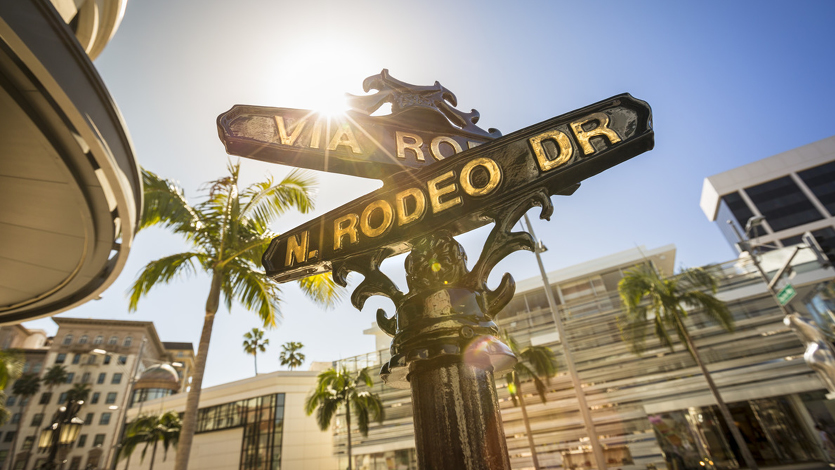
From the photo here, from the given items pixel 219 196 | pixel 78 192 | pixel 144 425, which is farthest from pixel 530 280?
pixel 144 425

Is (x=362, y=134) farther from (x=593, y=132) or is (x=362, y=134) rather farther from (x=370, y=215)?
(x=593, y=132)

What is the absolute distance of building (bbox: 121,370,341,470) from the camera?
2859 cm

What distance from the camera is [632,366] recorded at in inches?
792

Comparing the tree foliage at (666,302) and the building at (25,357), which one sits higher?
the building at (25,357)

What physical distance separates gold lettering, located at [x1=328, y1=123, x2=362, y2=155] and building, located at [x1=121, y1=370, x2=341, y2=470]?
106ft

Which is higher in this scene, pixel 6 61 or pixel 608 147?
pixel 6 61

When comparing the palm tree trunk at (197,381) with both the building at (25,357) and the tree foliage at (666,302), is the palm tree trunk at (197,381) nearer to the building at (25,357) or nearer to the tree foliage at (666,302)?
the tree foliage at (666,302)

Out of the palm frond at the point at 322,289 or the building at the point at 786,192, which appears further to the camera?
the building at the point at 786,192

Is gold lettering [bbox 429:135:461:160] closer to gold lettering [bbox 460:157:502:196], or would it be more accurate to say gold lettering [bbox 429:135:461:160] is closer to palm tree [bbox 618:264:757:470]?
gold lettering [bbox 460:157:502:196]

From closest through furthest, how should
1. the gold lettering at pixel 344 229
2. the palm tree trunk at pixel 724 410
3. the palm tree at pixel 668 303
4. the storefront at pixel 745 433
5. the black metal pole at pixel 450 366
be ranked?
1. the black metal pole at pixel 450 366
2. the gold lettering at pixel 344 229
3. the palm tree trunk at pixel 724 410
4. the palm tree at pixel 668 303
5. the storefront at pixel 745 433

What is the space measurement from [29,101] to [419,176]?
3.67m

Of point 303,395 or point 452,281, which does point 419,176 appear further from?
point 303,395

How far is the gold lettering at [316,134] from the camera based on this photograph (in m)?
2.17

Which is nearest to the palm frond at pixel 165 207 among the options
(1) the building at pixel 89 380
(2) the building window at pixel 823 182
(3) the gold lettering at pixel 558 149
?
(3) the gold lettering at pixel 558 149
